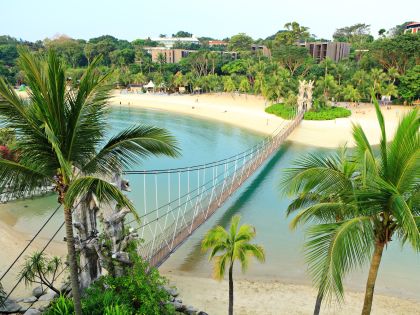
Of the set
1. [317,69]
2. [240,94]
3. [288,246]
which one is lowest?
[288,246]

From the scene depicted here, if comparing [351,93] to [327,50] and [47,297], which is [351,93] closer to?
[327,50]

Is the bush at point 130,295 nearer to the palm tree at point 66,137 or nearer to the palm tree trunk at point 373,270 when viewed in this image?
the palm tree at point 66,137

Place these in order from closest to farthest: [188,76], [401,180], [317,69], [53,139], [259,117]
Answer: [53,139], [401,180], [259,117], [317,69], [188,76]

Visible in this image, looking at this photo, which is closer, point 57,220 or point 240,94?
point 57,220

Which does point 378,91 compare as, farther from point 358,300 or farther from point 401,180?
point 401,180

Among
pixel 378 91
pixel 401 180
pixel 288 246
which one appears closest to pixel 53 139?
pixel 401 180

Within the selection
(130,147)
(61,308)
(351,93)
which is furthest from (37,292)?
(351,93)

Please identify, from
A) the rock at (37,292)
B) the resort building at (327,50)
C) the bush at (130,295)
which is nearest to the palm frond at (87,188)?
the bush at (130,295)
